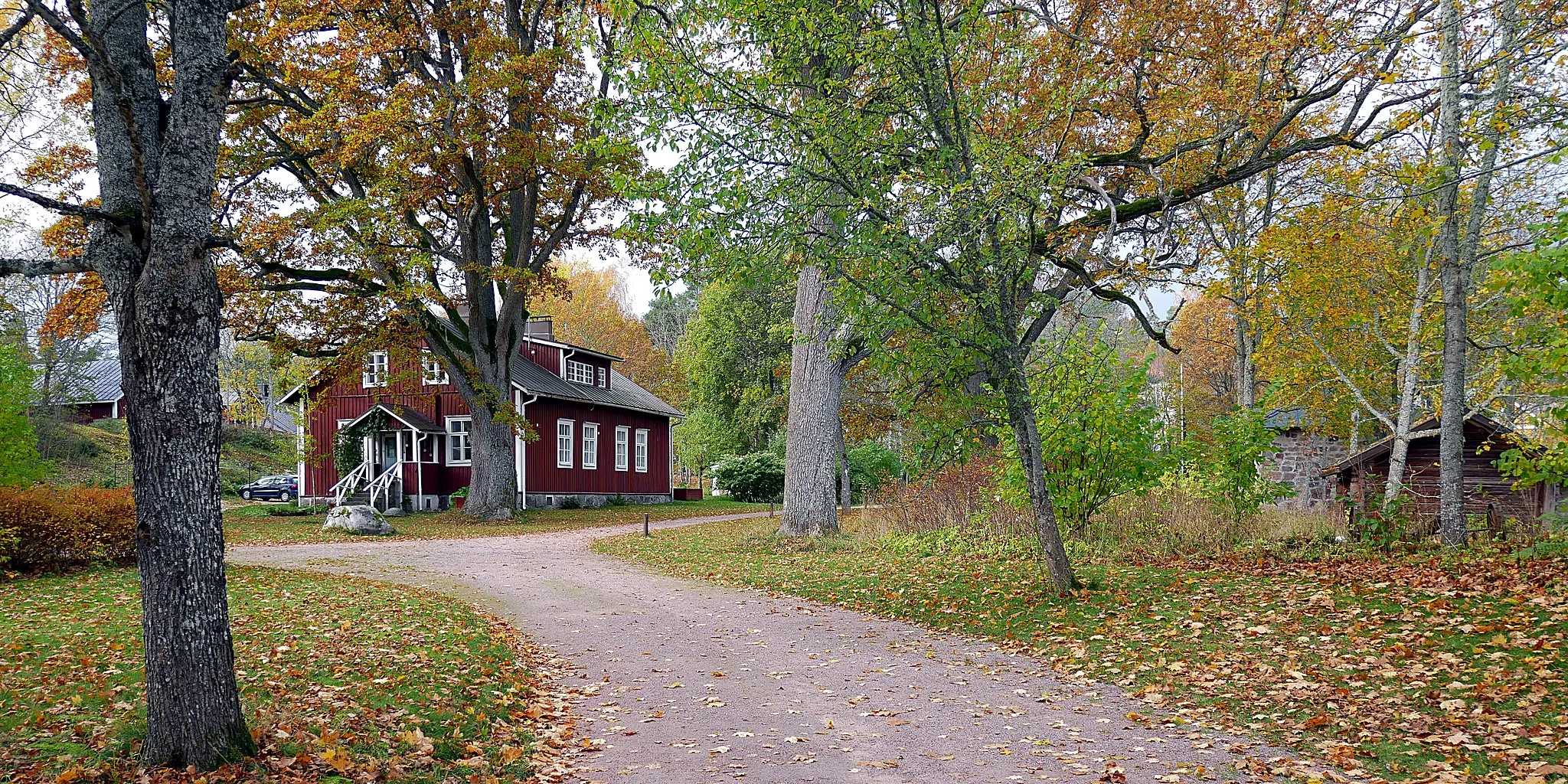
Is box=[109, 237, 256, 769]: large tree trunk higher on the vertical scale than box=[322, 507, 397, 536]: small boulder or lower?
higher

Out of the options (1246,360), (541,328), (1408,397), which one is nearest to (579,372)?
(541,328)

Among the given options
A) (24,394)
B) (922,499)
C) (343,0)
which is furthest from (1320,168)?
(24,394)

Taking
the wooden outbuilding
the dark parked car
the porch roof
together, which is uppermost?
the porch roof

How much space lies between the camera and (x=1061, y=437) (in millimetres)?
12234

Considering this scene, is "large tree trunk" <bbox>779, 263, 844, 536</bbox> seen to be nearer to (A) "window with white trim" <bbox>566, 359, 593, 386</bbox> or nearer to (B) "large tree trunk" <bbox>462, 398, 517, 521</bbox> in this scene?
(B) "large tree trunk" <bbox>462, 398, 517, 521</bbox>

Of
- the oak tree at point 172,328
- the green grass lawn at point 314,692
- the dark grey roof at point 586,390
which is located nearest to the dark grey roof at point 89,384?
the dark grey roof at point 586,390

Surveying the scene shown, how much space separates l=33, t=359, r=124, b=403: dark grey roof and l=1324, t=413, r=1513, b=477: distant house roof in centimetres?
3050

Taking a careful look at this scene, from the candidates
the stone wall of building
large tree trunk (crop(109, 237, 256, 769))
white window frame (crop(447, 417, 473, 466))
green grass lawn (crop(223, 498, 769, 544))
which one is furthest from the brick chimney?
large tree trunk (crop(109, 237, 256, 769))

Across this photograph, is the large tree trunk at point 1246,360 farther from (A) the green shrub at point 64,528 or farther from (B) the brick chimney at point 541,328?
(B) the brick chimney at point 541,328

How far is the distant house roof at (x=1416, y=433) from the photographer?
13.3m

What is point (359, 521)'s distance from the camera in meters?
21.6

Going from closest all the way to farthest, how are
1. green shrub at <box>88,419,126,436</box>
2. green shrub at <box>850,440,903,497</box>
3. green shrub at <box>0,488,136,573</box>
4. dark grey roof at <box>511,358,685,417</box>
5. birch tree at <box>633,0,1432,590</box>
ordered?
birch tree at <box>633,0,1432,590</box> < green shrub at <box>0,488,136,573</box> < dark grey roof at <box>511,358,685,417</box> < green shrub at <box>88,419,126,436</box> < green shrub at <box>850,440,903,497</box>

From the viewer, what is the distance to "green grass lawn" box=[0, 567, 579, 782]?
4.95 meters

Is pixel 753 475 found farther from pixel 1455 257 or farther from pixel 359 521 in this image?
pixel 1455 257
